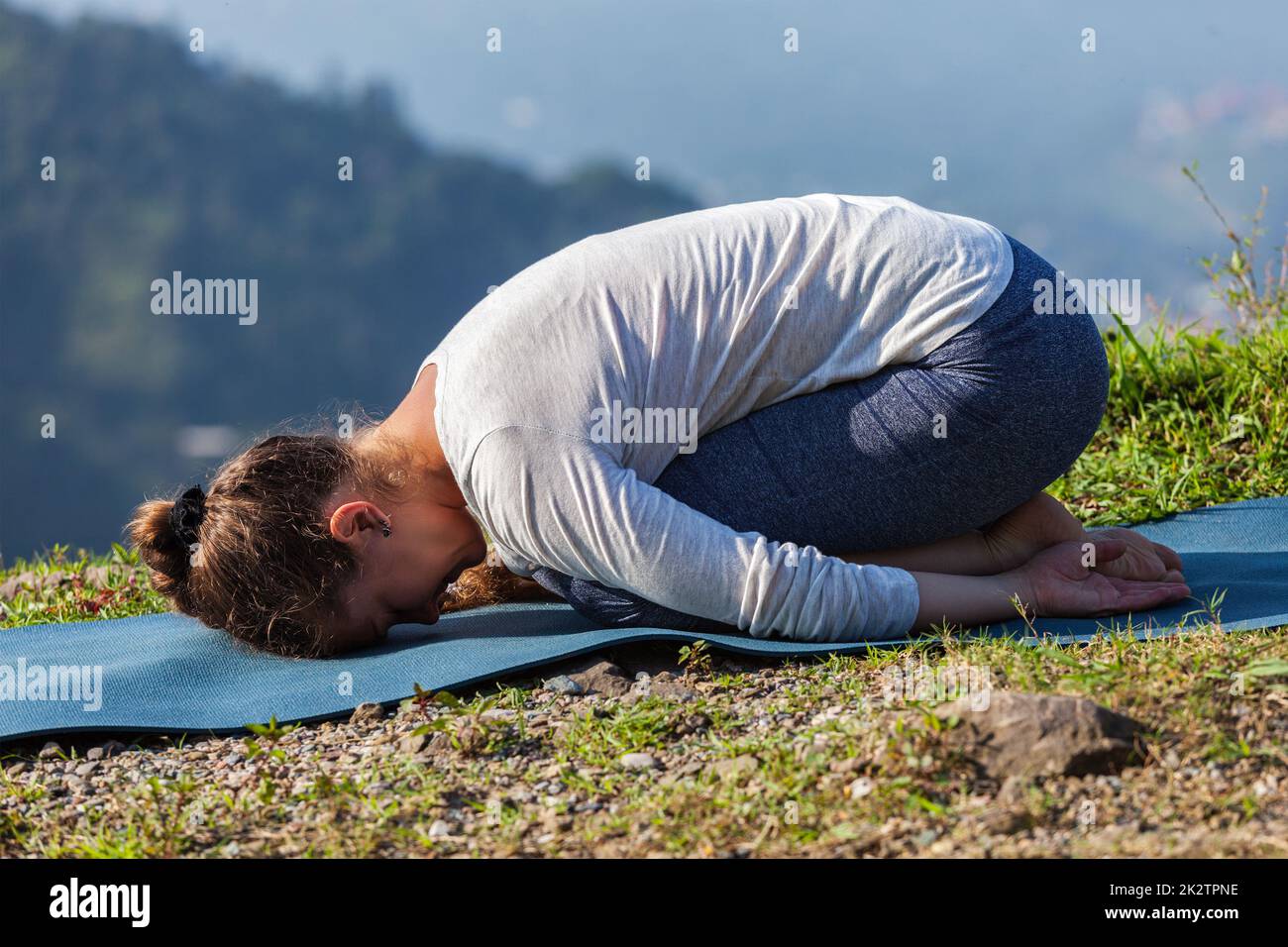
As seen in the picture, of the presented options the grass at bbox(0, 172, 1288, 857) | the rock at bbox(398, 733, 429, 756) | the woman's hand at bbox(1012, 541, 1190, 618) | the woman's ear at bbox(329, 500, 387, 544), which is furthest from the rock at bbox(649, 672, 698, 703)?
the woman's hand at bbox(1012, 541, 1190, 618)

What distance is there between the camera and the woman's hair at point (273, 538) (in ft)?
9.16

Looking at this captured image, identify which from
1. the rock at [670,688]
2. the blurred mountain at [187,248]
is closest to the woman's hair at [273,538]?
the rock at [670,688]

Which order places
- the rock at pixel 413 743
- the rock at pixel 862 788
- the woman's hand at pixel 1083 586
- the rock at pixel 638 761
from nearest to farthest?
the rock at pixel 862 788
the rock at pixel 638 761
the rock at pixel 413 743
the woman's hand at pixel 1083 586

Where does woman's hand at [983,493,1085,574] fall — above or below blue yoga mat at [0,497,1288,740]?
above

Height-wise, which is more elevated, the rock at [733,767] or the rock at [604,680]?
the rock at [604,680]

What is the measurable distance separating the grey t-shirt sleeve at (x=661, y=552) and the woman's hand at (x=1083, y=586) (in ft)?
1.13

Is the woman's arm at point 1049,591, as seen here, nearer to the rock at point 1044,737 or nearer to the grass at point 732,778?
the grass at point 732,778

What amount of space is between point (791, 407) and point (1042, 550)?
0.73m

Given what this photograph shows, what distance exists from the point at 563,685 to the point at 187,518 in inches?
36.9

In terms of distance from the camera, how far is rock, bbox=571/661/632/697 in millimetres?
2678

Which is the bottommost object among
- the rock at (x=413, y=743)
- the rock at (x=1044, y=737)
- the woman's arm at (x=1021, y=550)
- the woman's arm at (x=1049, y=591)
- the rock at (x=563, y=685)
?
the rock at (x=413, y=743)

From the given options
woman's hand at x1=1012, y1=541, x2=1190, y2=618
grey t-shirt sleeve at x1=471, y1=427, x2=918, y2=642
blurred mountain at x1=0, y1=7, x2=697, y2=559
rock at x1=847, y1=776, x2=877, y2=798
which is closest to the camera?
rock at x1=847, y1=776, x2=877, y2=798

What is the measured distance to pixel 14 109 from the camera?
40.8 m

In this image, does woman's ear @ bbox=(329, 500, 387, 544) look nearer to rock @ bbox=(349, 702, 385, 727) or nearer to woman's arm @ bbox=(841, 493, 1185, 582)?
rock @ bbox=(349, 702, 385, 727)
